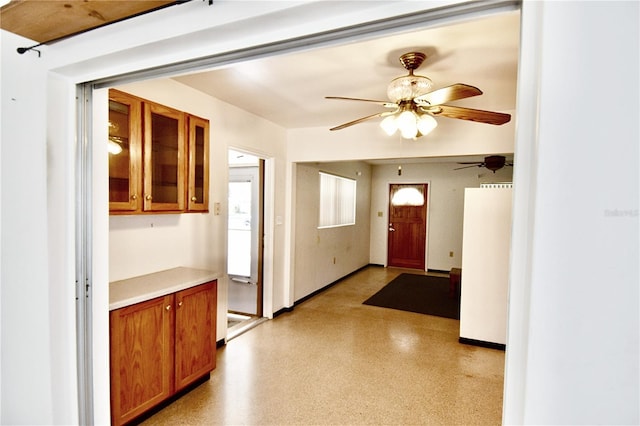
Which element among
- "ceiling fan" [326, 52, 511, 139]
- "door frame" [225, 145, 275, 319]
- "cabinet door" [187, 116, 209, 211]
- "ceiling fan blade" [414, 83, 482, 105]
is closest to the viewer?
"ceiling fan blade" [414, 83, 482, 105]

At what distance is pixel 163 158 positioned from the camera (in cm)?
241

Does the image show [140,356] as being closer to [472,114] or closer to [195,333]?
[195,333]

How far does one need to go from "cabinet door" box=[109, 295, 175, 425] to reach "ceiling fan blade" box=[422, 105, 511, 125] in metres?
2.32

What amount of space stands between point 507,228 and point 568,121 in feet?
10.4

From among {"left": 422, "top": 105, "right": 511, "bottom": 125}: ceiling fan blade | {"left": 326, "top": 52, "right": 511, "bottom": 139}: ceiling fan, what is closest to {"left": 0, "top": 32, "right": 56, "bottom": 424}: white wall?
{"left": 326, "top": 52, "right": 511, "bottom": 139}: ceiling fan

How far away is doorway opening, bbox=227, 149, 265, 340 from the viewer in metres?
4.30

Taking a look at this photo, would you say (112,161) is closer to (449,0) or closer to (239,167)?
(449,0)

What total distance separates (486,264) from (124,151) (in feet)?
11.5

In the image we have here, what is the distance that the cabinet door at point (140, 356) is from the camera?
1.98 metres


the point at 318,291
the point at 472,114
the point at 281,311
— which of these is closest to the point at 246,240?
the point at 281,311

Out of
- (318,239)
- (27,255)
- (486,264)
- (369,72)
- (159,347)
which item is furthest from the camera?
(318,239)

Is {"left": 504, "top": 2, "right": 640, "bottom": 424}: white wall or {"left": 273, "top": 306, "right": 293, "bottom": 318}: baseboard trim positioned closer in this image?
{"left": 504, "top": 2, "right": 640, "bottom": 424}: white wall

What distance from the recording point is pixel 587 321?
0.68 metres

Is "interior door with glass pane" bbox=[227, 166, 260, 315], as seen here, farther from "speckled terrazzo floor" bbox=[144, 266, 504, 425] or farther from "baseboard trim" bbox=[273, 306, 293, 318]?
"speckled terrazzo floor" bbox=[144, 266, 504, 425]
